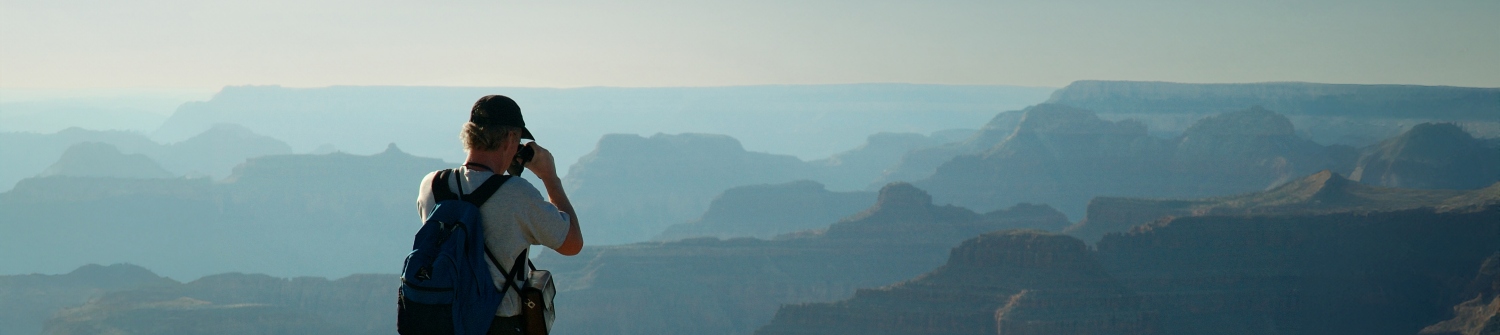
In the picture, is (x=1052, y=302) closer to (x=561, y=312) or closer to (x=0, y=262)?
(x=561, y=312)

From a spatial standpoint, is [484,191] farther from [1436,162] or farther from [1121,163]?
[1121,163]

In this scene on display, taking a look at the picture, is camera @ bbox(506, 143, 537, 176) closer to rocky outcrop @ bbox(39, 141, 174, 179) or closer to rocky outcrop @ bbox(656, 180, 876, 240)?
rocky outcrop @ bbox(656, 180, 876, 240)

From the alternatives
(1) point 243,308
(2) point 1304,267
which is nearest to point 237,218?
(1) point 243,308

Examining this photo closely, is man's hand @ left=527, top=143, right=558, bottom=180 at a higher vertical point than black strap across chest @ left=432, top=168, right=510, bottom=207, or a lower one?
higher

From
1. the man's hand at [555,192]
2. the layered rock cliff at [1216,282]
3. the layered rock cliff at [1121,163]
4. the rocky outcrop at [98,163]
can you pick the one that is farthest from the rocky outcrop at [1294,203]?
the rocky outcrop at [98,163]

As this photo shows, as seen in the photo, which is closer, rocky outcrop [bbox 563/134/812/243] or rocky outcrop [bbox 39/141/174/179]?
rocky outcrop [bbox 563/134/812/243]

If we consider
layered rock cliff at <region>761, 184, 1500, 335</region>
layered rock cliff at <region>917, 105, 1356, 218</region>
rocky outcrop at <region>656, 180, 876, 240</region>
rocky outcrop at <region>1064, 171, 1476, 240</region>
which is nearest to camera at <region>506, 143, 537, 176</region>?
layered rock cliff at <region>761, 184, 1500, 335</region>
